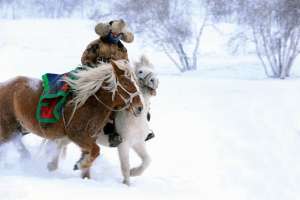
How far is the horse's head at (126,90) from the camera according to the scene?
539 cm

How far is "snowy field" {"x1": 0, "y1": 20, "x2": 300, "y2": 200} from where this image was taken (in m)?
5.08

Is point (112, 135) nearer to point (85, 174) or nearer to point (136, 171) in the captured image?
point (85, 174)

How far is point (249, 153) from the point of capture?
29.1 ft

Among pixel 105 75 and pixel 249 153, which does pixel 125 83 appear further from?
pixel 249 153

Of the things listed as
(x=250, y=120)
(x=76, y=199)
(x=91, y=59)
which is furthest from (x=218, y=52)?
(x=76, y=199)

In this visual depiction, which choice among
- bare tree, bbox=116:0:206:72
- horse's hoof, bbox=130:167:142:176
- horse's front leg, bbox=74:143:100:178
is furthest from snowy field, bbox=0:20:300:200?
bare tree, bbox=116:0:206:72

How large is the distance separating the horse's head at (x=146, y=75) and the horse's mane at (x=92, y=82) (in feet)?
1.01

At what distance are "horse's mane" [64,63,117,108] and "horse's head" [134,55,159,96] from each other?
1.01ft

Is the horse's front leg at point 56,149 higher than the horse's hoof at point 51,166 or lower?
higher

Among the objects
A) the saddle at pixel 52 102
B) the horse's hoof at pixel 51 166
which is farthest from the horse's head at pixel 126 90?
the horse's hoof at pixel 51 166

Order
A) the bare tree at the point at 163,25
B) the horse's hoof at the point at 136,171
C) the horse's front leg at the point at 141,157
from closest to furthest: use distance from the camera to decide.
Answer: the horse's front leg at the point at 141,157 < the horse's hoof at the point at 136,171 < the bare tree at the point at 163,25

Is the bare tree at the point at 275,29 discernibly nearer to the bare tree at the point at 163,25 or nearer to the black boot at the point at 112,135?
the bare tree at the point at 163,25

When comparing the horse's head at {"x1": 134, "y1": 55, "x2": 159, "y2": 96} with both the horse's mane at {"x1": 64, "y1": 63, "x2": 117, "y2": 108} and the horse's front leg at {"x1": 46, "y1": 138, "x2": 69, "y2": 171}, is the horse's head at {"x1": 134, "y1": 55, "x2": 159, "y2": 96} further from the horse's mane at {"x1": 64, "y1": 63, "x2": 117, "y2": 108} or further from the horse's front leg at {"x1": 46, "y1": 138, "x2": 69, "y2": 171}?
the horse's front leg at {"x1": 46, "y1": 138, "x2": 69, "y2": 171}

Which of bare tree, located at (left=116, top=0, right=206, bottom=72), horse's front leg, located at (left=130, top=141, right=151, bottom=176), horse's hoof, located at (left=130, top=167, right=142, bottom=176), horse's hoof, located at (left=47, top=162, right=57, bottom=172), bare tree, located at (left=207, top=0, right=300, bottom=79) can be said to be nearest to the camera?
horse's front leg, located at (left=130, top=141, right=151, bottom=176)
